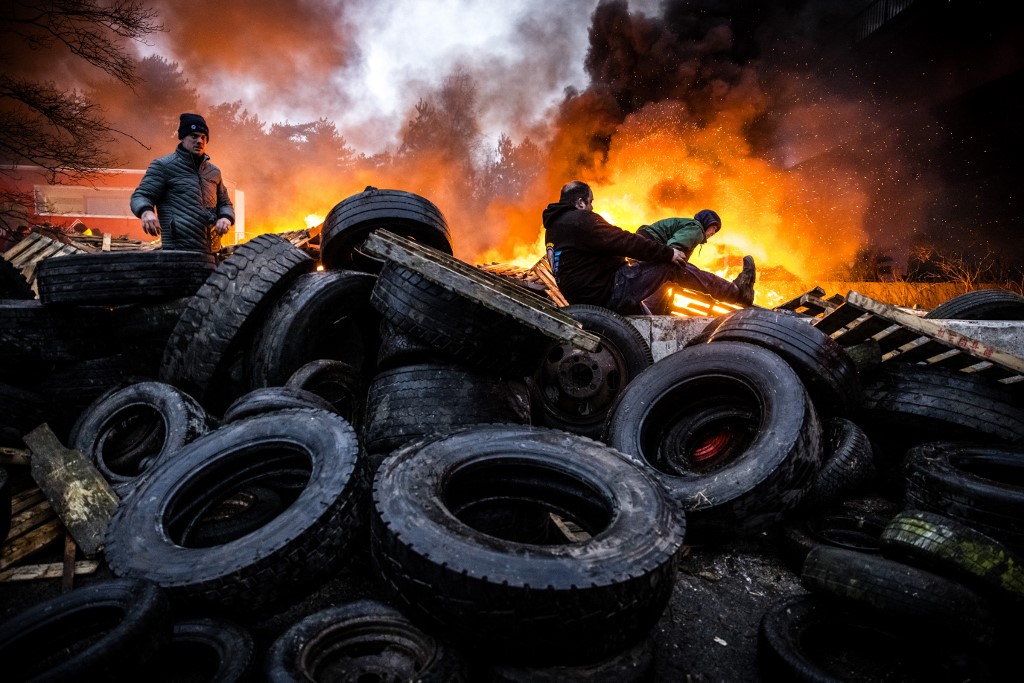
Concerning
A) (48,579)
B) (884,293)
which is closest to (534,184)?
(884,293)

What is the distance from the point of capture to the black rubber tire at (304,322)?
12.6ft

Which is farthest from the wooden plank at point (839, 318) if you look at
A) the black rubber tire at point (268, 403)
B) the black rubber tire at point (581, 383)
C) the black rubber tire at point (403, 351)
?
the black rubber tire at point (268, 403)

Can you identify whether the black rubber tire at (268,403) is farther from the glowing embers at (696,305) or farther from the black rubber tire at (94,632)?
the glowing embers at (696,305)

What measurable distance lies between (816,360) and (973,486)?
1096 millimetres

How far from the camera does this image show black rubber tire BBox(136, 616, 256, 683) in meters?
1.79

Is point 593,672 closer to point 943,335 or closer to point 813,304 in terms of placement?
point 943,335

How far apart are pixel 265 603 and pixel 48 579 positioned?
164 cm

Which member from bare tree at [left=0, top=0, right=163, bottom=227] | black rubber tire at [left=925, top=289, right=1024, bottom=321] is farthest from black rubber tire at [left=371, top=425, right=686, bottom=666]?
bare tree at [left=0, top=0, right=163, bottom=227]

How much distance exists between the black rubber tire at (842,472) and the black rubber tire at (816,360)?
0.93 feet

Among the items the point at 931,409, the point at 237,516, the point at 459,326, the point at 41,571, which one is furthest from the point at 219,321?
the point at 931,409

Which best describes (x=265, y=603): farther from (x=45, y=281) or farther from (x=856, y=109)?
(x=856, y=109)

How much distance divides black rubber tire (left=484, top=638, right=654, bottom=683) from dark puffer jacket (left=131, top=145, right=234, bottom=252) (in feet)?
20.1

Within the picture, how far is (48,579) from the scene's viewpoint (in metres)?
2.67

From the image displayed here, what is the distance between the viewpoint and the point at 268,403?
3104 millimetres
